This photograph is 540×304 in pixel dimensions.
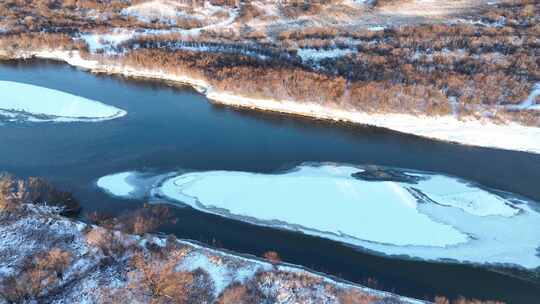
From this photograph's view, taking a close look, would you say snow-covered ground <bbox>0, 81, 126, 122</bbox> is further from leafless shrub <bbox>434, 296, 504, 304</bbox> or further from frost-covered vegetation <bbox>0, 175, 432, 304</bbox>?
leafless shrub <bbox>434, 296, 504, 304</bbox>

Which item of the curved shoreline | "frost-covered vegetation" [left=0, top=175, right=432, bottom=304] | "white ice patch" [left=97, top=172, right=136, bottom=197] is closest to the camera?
"frost-covered vegetation" [left=0, top=175, right=432, bottom=304]

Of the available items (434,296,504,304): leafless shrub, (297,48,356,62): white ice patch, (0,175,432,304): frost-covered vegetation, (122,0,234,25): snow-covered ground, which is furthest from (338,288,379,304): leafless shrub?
(122,0,234,25): snow-covered ground

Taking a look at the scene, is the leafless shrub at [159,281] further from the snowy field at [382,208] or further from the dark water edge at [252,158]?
the snowy field at [382,208]

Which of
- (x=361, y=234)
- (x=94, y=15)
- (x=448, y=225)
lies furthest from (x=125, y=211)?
(x=94, y=15)

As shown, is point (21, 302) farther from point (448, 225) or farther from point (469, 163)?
point (469, 163)

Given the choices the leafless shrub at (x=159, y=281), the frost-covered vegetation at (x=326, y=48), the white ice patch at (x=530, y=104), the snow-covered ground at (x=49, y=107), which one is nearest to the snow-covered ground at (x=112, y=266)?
the leafless shrub at (x=159, y=281)

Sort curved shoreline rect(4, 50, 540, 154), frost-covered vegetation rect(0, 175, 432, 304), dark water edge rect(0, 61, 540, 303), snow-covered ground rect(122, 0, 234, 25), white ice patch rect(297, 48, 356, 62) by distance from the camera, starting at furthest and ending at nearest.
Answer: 1. snow-covered ground rect(122, 0, 234, 25)
2. white ice patch rect(297, 48, 356, 62)
3. curved shoreline rect(4, 50, 540, 154)
4. dark water edge rect(0, 61, 540, 303)
5. frost-covered vegetation rect(0, 175, 432, 304)
